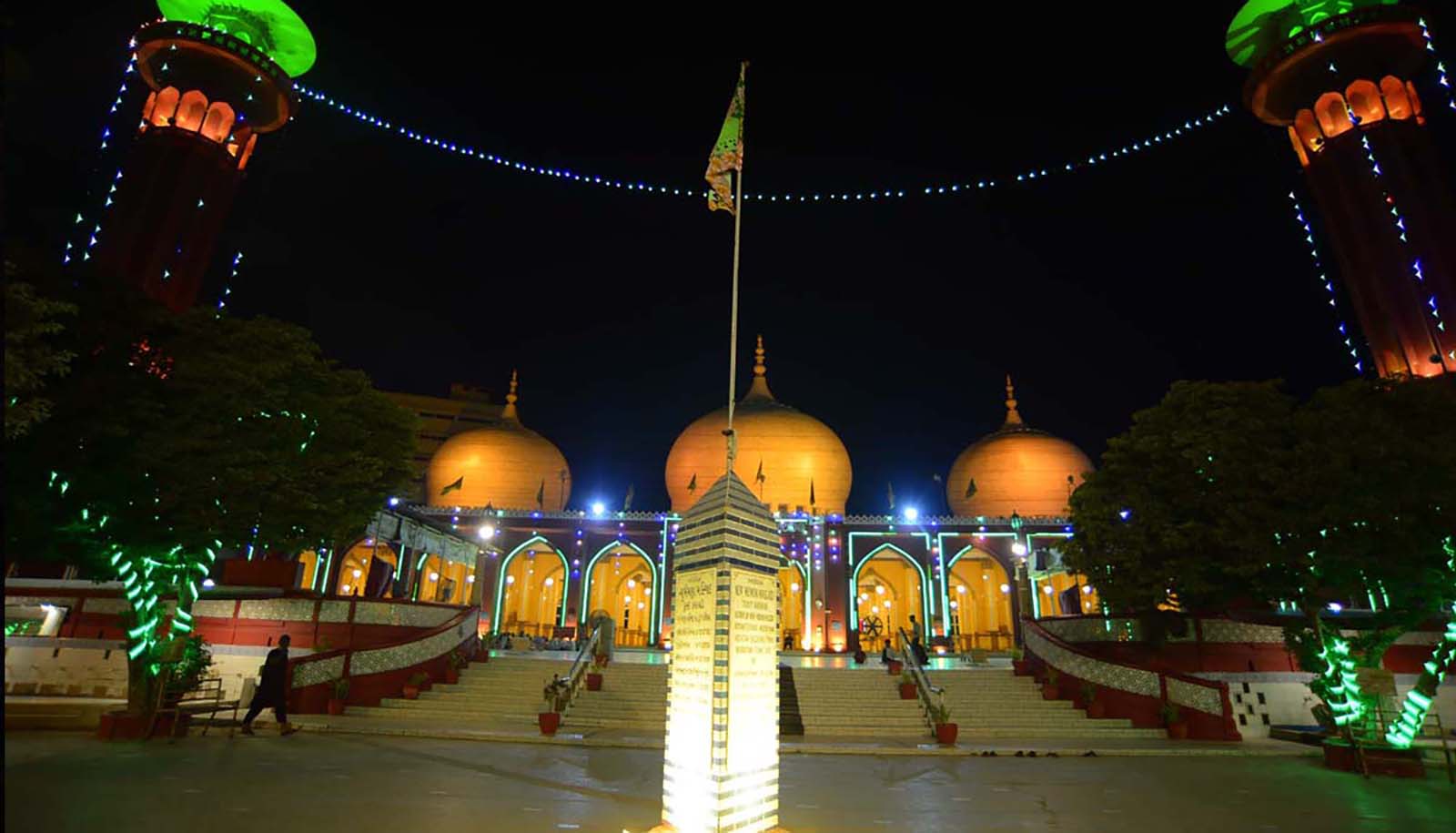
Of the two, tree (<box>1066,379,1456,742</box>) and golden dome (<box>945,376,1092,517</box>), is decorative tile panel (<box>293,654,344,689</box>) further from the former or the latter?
golden dome (<box>945,376,1092,517</box>)

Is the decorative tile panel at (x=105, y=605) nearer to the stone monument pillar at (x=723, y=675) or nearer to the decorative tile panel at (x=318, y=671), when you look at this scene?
the decorative tile panel at (x=318, y=671)

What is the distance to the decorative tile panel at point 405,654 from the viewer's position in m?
17.7

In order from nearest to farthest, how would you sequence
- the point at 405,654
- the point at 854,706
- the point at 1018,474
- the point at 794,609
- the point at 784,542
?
1. the point at 854,706
2. the point at 405,654
3. the point at 784,542
4. the point at 794,609
5. the point at 1018,474

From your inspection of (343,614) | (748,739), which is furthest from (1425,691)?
(343,614)

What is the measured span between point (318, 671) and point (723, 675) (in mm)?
14170

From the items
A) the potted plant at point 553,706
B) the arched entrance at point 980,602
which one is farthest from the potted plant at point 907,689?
the arched entrance at point 980,602

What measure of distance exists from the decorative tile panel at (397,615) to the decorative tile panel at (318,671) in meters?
1.86

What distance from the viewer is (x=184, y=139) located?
34.2 meters

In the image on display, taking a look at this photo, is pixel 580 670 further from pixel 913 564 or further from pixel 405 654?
pixel 913 564

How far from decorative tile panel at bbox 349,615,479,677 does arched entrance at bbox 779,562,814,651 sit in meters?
13.2

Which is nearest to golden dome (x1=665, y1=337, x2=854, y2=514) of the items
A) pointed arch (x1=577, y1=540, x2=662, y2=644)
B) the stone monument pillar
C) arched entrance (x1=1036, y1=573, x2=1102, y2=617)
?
pointed arch (x1=577, y1=540, x2=662, y2=644)

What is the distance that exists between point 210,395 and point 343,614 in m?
8.67

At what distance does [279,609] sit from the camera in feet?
63.5

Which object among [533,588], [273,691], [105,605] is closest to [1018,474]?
[533,588]
